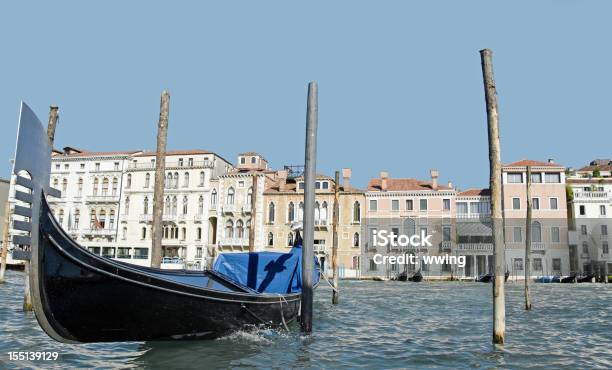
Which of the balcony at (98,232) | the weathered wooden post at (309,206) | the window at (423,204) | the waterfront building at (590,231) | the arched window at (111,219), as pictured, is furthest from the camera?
the arched window at (111,219)

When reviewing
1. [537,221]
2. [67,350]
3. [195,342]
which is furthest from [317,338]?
[537,221]

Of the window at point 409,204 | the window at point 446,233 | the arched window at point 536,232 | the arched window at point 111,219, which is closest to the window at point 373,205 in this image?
the window at point 409,204

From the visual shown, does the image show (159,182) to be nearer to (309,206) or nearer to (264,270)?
(264,270)

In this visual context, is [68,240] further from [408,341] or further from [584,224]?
[584,224]

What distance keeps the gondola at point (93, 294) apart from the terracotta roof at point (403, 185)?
3121 cm

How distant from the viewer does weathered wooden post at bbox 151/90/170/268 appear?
1004 cm

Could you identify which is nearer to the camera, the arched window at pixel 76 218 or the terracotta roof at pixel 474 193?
the terracotta roof at pixel 474 193

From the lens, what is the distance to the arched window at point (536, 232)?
3622 cm

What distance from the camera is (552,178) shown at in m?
36.7

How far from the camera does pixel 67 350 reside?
7055 mm

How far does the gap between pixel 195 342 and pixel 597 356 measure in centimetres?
544

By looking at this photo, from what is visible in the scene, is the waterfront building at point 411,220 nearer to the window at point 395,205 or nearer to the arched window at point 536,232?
the window at point 395,205

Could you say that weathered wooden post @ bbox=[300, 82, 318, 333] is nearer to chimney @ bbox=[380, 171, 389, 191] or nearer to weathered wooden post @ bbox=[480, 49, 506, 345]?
weathered wooden post @ bbox=[480, 49, 506, 345]

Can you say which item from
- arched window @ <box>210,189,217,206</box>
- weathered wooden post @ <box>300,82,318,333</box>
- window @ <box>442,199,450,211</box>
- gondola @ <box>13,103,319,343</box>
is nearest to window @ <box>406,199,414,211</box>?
window @ <box>442,199,450,211</box>
